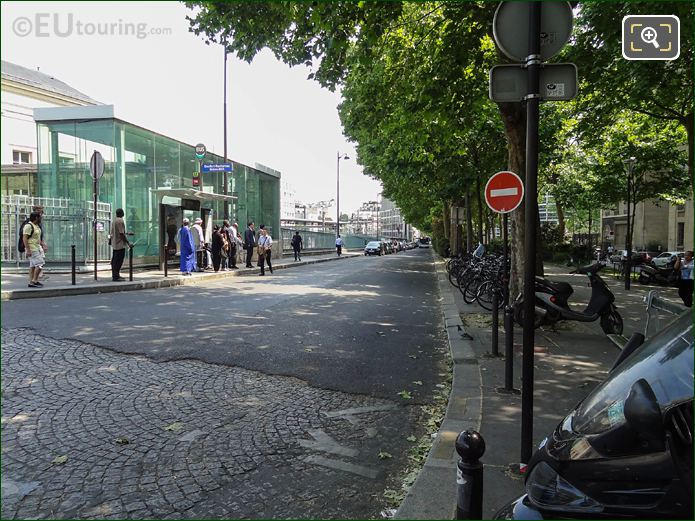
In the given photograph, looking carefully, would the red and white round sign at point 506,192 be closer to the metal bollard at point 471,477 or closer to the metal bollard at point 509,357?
the metal bollard at point 509,357

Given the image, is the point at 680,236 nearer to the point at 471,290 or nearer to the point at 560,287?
the point at 471,290

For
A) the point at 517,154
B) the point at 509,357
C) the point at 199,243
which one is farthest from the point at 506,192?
the point at 199,243

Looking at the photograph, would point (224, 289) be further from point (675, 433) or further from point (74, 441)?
point (675, 433)

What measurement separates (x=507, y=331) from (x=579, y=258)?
29574mm

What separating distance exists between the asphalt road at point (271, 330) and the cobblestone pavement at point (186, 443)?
0.59 metres

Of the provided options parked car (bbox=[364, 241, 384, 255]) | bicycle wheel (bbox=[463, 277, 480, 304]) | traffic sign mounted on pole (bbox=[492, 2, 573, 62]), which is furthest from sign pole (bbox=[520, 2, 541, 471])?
parked car (bbox=[364, 241, 384, 255])

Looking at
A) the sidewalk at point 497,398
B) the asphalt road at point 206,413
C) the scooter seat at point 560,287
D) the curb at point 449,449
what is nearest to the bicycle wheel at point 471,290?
the sidewalk at point 497,398

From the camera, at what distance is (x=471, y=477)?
2205mm

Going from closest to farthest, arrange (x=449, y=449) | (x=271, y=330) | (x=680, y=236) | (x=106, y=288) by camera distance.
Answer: (x=449, y=449)
(x=271, y=330)
(x=106, y=288)
(x=680, y=236)

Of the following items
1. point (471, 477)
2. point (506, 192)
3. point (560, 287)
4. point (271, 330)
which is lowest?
point (271, 330)

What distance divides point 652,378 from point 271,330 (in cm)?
644

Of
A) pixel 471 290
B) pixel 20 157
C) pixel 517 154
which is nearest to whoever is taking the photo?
pixel 517 154

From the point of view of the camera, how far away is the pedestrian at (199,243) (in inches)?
710

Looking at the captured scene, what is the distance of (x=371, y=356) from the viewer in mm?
6355
